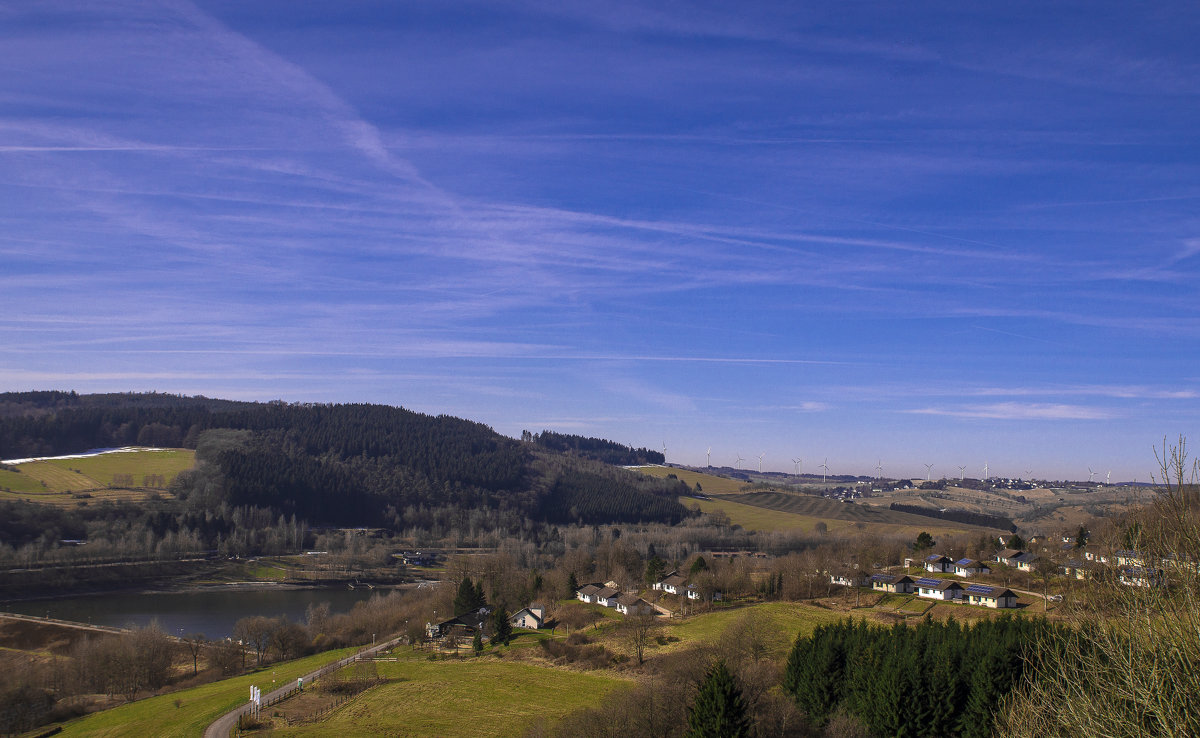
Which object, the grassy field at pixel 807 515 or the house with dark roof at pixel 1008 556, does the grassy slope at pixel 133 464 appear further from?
the house with dark roof at pixel 1008 556

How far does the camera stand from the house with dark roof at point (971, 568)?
6199 centimetres

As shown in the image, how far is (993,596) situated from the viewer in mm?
48750

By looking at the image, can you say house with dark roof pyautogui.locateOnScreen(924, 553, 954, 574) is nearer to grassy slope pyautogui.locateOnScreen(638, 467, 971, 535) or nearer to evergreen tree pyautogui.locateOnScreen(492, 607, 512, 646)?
evergreen tree pyautogui.locateOnScreen(492, 607, 512, 646)

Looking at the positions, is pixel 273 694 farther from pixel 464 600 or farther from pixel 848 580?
pixel 848 580

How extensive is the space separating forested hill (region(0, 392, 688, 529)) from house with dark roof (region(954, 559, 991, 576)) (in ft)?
288

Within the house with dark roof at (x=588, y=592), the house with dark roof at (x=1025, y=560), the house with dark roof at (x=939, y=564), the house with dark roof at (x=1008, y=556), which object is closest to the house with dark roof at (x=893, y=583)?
the house with dark roof at (x=939, y=564)

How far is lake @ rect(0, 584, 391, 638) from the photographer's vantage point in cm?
6975

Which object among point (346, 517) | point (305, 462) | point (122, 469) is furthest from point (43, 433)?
point (346, 517)

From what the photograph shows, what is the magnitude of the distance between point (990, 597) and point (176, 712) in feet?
161

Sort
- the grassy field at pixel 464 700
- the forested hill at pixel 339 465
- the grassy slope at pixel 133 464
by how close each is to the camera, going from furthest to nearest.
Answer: the forested hill at pixel 339 465 → the grassy slope at pixel 133 464 → the grassy field at pixel 464 700

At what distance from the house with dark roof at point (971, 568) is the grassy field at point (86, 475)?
371 ft

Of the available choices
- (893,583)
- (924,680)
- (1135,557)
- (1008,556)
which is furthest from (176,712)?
(1008,556)

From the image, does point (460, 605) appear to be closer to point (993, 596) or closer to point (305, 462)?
point (993, 596)

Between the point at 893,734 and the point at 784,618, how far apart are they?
71.2ft
